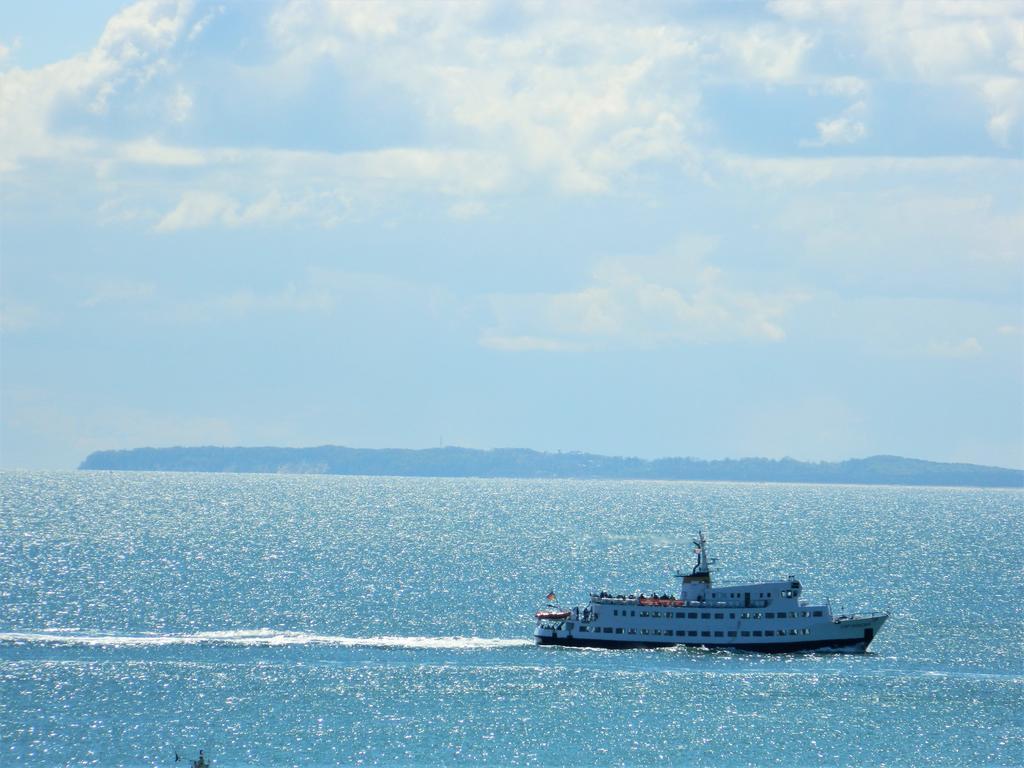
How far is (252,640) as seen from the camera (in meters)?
146

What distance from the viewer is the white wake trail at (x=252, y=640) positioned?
468 feet

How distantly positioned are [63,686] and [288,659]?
1975cm

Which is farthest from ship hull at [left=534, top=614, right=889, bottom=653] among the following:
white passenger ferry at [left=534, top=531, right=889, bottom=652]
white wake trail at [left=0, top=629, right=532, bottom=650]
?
white wake trail at [left=0, top=629, right=532, bottom=650]

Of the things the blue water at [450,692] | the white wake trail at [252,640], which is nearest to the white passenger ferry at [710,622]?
the blue water at [450,692]

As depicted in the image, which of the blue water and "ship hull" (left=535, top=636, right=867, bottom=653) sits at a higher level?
"ship hull" (left=535, top=636, right=867, bottom=653)

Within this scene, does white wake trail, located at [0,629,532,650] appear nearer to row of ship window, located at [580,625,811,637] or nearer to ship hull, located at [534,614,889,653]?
ship hull, located at [534,614,889,653]

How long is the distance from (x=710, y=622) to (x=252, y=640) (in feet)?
131

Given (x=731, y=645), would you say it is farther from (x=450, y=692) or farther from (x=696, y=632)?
(x=450, y=692)

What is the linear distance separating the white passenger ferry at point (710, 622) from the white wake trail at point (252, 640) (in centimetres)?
539

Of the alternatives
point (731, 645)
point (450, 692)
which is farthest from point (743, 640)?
point (450, 692)

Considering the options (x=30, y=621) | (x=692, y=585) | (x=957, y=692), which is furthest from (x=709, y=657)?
(x=30, y=621)

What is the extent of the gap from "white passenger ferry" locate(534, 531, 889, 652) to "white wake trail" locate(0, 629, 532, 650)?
539 cm

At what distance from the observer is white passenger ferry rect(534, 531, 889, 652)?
150875 mm

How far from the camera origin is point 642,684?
130 metres
